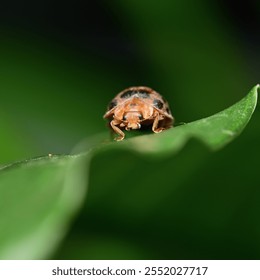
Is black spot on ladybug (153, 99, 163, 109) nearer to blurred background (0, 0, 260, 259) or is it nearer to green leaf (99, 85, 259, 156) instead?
green leaf (99, 85, 259, 156)

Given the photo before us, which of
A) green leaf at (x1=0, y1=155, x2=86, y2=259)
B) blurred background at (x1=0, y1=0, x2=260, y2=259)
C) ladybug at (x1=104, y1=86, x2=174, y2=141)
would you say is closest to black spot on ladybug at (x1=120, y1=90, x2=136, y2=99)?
ladybug at (x1=104, y1=86, x2=174, y2=141)

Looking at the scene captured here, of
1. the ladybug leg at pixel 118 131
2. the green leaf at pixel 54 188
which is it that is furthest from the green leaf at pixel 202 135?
the ladybug leg at pixel 118 131

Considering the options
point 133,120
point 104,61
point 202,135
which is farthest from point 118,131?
point 104,61

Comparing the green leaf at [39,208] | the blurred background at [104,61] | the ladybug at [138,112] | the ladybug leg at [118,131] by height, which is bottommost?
the green leaf at [39,208]

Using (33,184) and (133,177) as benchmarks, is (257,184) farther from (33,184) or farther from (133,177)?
(33,184)

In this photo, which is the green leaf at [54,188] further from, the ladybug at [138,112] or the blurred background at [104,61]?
the blurred background at [104,61]

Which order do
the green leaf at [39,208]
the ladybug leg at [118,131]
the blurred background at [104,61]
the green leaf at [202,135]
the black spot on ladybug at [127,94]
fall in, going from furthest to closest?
1. the blurred background at [104,61]
2. the black spot on ladybug at [127,94]
3. the ladybug leg at [118,131]
4. the green leaf at [202,135]
5. the green leaf at [39,208]

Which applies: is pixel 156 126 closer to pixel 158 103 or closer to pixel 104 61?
pixel 158 103
